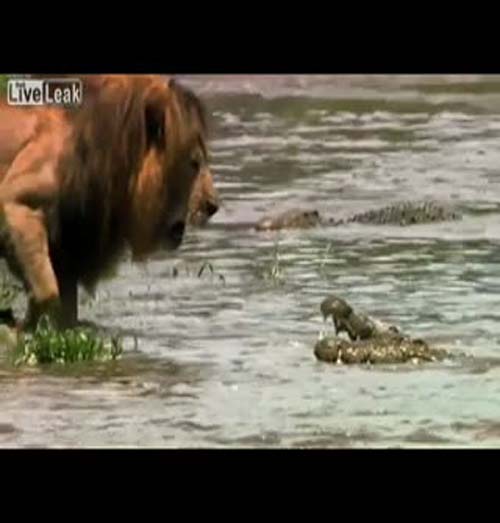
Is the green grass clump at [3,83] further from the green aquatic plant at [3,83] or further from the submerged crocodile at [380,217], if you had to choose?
the submerged crocodile at [380,217]

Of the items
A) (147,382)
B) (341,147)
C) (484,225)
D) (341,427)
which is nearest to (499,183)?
(484,225)

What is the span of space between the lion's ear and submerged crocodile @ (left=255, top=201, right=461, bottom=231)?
11.3 inches

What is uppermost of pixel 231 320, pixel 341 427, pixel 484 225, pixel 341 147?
pixel 341 147

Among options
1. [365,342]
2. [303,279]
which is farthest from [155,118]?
[365,342]

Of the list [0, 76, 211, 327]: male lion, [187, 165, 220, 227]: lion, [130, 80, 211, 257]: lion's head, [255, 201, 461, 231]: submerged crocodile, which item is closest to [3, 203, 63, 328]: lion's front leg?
[0, 76, 211, 327]: male lion

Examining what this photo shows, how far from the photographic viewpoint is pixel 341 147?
2.87 meters

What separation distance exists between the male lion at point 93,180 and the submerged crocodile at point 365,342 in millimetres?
395

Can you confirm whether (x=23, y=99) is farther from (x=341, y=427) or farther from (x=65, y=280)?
(x=341, y=427)

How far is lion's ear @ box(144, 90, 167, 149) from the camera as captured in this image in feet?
9.32

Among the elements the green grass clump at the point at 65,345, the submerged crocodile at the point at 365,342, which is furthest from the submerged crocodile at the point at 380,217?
the green grass clump at the point at 65,345

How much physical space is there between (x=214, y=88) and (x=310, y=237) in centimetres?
38

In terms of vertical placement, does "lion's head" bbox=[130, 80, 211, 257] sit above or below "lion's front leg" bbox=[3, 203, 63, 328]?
above

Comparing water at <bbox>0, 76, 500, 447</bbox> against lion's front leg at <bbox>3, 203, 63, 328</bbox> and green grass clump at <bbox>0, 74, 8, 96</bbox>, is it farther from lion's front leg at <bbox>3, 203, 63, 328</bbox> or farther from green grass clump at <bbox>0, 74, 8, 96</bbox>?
green grass clump at <bbox>0, 74, 8, 96</bbox>

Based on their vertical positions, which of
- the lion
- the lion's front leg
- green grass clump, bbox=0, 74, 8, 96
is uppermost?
green grass clump, bbox=0, 74, 8, 96
